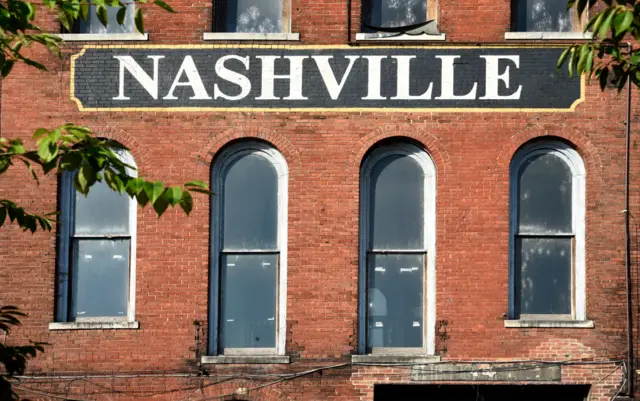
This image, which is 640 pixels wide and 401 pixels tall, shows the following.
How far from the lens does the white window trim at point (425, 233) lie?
16000mm

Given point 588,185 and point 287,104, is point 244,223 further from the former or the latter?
point 588,185

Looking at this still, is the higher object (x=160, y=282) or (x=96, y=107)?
(x=96, y=107)

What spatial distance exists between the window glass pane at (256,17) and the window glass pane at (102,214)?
125 inches

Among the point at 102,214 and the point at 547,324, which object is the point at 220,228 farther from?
the point at 547,324

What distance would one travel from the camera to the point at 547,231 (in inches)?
637

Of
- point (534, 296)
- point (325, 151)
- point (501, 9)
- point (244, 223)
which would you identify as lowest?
point (534, 296)

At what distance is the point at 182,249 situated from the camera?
1596 cm

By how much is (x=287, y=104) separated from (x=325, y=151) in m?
0.91

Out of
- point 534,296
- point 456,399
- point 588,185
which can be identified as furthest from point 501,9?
point 456,399

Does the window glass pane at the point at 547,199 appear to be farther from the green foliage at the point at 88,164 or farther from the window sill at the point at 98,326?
the green foliage at the point at 88,164

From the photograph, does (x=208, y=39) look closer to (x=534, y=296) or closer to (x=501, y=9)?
(x=501, y=9)

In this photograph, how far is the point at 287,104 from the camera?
16.1 meters

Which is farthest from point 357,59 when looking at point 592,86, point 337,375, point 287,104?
point 337,375

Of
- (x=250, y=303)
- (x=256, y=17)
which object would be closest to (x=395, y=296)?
(x=250, y=303)
